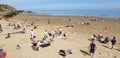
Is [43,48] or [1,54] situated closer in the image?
[1,54]

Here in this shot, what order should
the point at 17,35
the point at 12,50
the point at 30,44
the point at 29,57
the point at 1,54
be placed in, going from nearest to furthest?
1. the point at 1,54
2. the point at 29,57
3. the point at 12,50
4. the point at 30,44
5. the point at 17,35

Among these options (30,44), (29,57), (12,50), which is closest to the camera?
(29,57)

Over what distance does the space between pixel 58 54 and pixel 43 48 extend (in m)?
1.67

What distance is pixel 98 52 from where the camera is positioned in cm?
1848

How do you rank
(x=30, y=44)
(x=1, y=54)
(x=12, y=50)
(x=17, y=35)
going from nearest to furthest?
(x=1, y=54) → (x=12, y=50) → (x=30, y=44) → (x=17, y=35)

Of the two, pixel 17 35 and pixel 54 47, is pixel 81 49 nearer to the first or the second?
pixel 54 47

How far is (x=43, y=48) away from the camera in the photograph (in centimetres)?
1838

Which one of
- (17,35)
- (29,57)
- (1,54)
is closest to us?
(1,54)

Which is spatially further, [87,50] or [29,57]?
[87,50]

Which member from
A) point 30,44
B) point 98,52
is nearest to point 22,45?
point 30,44

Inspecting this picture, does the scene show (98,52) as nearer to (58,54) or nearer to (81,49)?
(81,49)

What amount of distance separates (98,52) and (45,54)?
4425mm

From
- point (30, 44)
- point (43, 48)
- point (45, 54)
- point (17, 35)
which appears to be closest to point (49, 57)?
point (45, 54)

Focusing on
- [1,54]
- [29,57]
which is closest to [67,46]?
[29,57]
